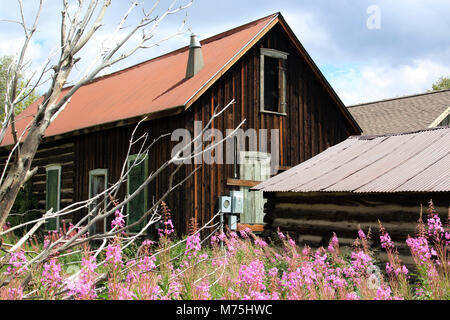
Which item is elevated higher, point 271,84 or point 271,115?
point 271,84

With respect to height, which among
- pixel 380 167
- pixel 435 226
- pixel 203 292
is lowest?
pixel 203 292

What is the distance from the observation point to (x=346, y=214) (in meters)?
10.1

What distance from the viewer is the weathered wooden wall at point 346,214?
8969 millimetres

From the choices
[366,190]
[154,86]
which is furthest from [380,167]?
[154,86]

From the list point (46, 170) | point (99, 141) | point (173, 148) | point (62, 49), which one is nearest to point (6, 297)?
point (62, 49)

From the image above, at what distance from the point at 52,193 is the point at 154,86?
17.1 ft

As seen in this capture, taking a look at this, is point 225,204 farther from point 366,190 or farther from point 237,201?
point 366,190

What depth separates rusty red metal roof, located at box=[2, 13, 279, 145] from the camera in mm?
13541

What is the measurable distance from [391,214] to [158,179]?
6273 mm

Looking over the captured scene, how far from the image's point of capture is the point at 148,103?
1409 cm

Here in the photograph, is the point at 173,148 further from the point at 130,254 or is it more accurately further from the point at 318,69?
the point at 318,69

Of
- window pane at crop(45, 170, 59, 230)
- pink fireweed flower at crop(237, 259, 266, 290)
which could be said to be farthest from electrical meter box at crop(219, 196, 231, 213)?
pink fireweed flower at crop(237, 259, 266, 290)

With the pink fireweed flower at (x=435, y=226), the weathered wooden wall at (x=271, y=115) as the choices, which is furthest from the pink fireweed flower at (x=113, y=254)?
the weathered wooden wall at (x=271, y=115)

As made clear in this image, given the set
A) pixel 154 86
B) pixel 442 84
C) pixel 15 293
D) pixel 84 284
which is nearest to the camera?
pixel 15 293
